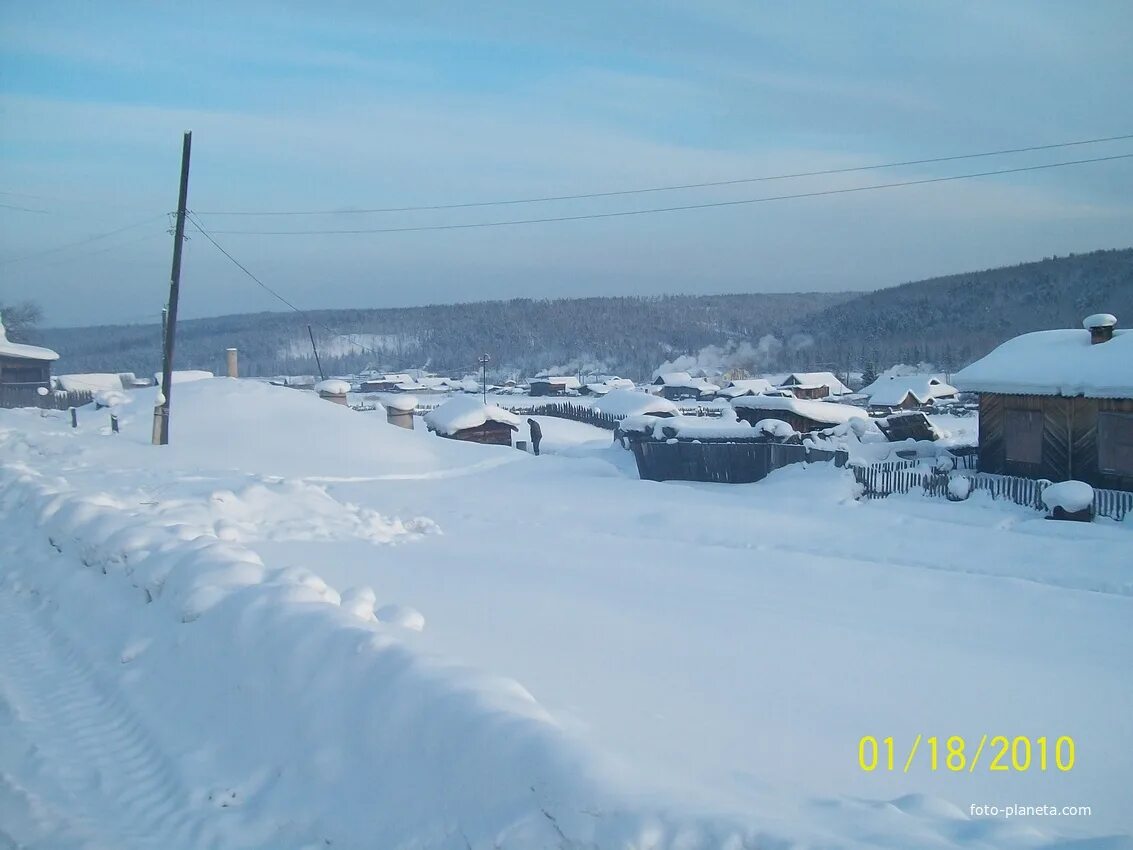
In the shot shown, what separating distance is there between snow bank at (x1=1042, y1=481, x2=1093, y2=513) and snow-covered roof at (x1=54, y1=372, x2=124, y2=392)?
52.9 m

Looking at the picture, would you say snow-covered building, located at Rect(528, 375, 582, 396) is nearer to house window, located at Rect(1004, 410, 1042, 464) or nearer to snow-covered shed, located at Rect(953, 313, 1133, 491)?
snow-covered shed, located at Rect(953, 313, 1133, 491)

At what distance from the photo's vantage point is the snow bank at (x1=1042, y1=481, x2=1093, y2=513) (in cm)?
1616

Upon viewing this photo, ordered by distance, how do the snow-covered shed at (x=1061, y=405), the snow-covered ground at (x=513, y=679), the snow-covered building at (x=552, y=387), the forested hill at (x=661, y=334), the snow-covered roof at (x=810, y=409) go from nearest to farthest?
1. the snow-covered ground at (x=513, y=679)
2. the snow-covered shed at (x=1061, y=405)
3. the snow-covered roof at (x=810, y=409)
4. the snow-covered building at (x=552, y=387)
5. the forested hill at (x=661, y=334)

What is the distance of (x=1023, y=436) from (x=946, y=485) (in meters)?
3.51

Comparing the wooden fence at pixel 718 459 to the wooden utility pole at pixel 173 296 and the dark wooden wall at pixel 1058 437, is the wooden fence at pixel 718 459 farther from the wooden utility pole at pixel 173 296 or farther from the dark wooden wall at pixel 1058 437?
the wooden utility pole at pixel 173 296

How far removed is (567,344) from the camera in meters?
168

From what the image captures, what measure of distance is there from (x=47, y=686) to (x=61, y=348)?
173m

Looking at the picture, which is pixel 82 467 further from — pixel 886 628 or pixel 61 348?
pixel 61 348

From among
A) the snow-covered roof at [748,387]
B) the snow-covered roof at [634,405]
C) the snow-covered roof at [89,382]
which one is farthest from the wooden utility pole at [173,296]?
the snow-covered roof at [748,387]

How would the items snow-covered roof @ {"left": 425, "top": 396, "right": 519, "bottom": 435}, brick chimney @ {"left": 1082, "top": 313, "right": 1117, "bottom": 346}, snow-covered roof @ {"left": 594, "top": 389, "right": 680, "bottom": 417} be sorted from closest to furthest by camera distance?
brick chimney @ {"left": 1082, "top": 313, "right": 1117, "bottom": 346}
snow-covered roof @ {"left": 425, "top": 396, "right": 519, "bottom": 435}
snow-covered roof @ {"left": 594, "top": 389, "right": 680, "bottom": 417}

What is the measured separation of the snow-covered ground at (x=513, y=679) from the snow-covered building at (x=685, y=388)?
6678cm

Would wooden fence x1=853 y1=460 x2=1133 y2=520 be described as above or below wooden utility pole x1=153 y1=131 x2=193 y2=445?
below

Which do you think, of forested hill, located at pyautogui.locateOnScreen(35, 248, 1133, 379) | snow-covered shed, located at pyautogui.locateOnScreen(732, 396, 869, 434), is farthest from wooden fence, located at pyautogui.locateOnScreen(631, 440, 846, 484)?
forested hill, located at pyautogui.locateOnScreen(35, 248, 1133, 379)

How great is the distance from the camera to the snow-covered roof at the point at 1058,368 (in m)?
18.7
